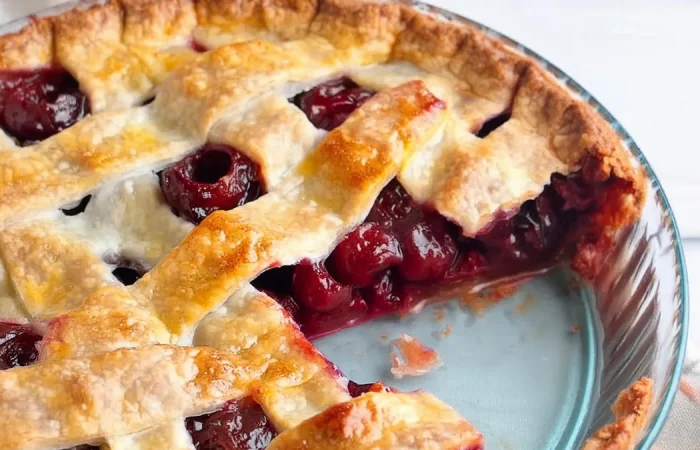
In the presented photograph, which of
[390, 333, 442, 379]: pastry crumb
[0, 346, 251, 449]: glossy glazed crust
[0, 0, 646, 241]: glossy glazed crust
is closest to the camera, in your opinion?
[0, 346, 251, 449]: glossy glazed crust

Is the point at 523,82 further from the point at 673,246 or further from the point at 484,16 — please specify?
the point at 484,16

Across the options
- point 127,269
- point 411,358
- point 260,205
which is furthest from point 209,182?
point 411,358

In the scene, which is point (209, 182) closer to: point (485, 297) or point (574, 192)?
point (485, 297)

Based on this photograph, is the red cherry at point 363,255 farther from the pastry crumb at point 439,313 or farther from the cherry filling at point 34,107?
the cherry filling at point 34,107

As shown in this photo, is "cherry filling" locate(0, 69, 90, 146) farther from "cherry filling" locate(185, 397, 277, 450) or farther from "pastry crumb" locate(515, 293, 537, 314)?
"pastry crumb" locate(515, 293, 537, 314)

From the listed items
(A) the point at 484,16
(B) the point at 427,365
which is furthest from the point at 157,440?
(A) the point at 484,16

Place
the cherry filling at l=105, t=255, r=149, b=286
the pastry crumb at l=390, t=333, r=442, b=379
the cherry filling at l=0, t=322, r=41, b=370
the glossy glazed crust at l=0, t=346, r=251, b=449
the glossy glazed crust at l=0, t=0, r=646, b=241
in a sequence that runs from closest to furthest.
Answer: the glossy glazed crust at l=0, t=346, r=251, b=449, the cherry filling at l=0, t=322, r=41, b=370, the cherry filling at l=105, t=255, r=149, b=286, the pastry crumb at l=390, t=333, r=442, b=379, the glossy glazed crust at l=0, t=0, r=646, b=241

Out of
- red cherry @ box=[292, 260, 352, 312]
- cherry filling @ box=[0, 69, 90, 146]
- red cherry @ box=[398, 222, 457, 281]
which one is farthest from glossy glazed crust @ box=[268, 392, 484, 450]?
cherry filling @ box=[0, 69, 90, 146]

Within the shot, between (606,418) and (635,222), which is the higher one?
(635,222)
